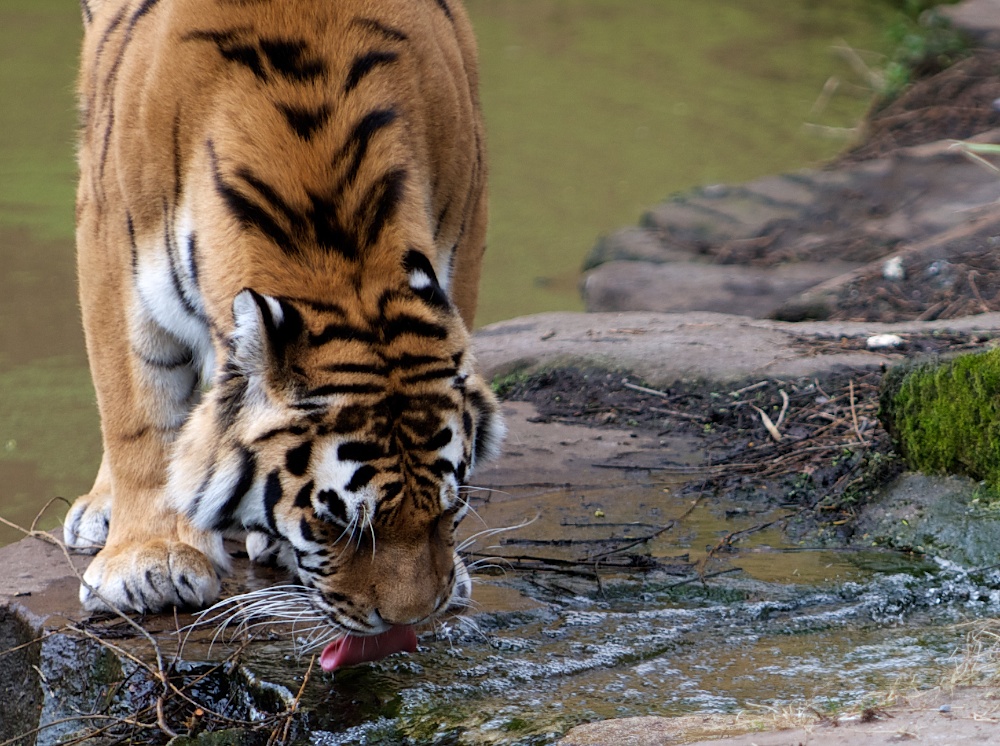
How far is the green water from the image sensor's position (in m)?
5.78

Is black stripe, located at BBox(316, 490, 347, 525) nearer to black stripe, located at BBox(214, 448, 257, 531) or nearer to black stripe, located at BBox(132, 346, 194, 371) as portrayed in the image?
black stripe, located at BBox(214, 448, 257, 531)

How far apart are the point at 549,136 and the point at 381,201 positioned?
6767 mm

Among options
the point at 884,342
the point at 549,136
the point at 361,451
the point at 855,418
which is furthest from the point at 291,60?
the point at 549,136

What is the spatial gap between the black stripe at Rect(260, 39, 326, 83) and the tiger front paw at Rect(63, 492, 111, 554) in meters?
1.55

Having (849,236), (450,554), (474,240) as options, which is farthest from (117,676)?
(849,236)

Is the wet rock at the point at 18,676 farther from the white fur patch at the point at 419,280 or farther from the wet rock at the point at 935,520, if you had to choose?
the wet rock at the point at 935,520

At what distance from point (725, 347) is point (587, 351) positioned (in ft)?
1.72

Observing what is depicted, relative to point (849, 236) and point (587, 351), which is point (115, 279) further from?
point (849, 236)

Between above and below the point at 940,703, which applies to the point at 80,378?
below

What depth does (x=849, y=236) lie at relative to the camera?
6.89 m

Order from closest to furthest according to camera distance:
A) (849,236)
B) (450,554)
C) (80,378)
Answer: (450,554) → (80,378) → (849,236)

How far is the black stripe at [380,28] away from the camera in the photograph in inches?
114

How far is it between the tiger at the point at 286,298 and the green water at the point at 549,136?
1.65 metres

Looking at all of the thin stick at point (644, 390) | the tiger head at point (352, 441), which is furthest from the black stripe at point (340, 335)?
the thin stick at point (644, 390)
